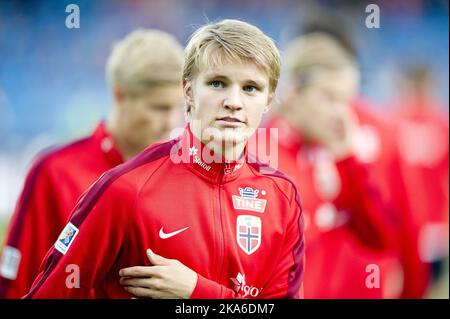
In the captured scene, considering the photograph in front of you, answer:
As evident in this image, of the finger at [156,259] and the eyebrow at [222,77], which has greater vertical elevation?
the eyebrow at [222,77]

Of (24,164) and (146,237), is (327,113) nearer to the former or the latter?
(24,164)

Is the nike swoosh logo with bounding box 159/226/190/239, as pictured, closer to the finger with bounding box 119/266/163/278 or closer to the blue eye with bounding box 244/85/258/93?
the finger with bounding box 119/266/163/278

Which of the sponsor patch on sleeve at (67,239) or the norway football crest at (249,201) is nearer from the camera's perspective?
the sponsor patch on sleeve at (67,239)

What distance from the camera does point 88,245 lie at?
Answer: 244 cm

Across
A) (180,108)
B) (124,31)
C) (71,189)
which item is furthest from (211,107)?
(124,31)

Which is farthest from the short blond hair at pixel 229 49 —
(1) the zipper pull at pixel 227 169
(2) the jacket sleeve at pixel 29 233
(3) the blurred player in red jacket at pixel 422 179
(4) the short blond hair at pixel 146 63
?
(3) the blurred player in red jacket at pixel 422 179

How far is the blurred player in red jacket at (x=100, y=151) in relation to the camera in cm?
331

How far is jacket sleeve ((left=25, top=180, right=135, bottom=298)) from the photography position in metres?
2.42

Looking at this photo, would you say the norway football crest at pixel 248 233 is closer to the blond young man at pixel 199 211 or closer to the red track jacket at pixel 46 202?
the blond young man at pixel 199 211

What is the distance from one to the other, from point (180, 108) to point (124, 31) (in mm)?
613

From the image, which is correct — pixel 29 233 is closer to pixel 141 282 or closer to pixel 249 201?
pixel 141 282

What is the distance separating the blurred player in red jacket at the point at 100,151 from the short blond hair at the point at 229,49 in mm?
718

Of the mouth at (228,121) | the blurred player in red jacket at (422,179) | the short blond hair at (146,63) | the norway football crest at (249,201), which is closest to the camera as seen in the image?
the mouth at (228,121)

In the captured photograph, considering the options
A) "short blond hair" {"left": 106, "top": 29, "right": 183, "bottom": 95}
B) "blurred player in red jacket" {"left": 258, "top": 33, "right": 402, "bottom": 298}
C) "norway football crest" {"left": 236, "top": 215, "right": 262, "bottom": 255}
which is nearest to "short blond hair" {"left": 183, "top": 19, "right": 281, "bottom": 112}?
"norway football crest" {"left": 236, "top": 215, "right": 262, "bottom": 255}
